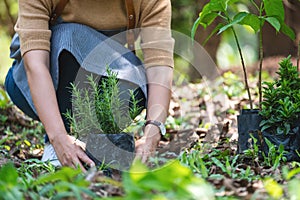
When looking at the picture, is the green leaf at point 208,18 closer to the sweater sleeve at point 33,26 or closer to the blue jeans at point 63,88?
the blue jeans at point 63,88

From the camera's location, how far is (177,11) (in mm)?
4973

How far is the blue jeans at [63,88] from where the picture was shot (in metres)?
2.12

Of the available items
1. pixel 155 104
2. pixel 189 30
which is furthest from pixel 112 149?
pixel 189 30

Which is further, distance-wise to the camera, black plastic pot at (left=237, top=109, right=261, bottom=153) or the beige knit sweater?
the beige knit sweater

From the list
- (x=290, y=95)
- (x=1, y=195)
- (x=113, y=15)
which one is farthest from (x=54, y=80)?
(x=1, y=195)

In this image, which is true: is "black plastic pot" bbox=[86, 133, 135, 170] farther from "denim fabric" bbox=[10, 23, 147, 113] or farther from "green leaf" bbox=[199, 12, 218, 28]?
"green leaf" bbox=[199, 12, 218, 28]

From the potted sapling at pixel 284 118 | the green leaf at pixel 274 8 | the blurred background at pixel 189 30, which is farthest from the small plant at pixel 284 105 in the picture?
the blurred background at pixel 189 30

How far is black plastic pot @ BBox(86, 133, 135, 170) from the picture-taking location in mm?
1724

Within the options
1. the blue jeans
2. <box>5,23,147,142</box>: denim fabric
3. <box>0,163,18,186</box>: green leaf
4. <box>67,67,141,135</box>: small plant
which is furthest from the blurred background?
<box>0,163,18,186</box>: green leaf

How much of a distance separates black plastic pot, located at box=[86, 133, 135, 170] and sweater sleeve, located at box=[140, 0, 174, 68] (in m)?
0.51

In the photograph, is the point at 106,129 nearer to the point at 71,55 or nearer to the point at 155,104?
the point at 155,104

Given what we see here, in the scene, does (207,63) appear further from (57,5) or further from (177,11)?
(57,5)

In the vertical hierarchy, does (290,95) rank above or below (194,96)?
above

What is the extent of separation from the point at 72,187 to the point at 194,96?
270 cm
